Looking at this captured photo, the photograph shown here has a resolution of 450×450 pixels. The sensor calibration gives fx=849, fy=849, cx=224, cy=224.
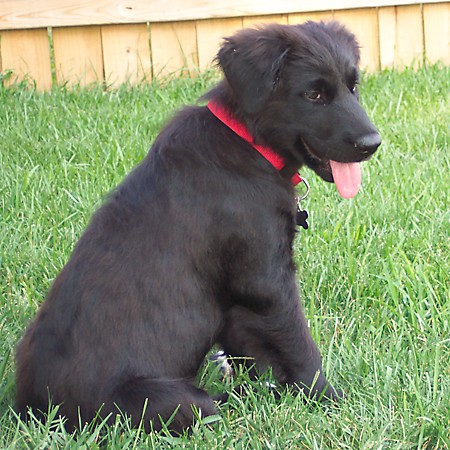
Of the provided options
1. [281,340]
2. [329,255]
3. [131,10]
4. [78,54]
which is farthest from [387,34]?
[281,340]

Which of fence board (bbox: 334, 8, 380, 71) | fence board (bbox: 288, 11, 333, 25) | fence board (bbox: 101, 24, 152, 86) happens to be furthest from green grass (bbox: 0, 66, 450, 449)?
fence board (bbox: 288, 11, 333, 25)

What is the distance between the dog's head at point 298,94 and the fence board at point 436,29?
3875 millimetres

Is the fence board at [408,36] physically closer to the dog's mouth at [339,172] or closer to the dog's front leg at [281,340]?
the dog's mouth at [339,172]

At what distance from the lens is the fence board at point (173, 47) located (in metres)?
5.75

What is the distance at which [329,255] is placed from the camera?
3.30 m

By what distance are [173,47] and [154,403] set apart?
156 inches

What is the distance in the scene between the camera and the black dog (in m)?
2.27

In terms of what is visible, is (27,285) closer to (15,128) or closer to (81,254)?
(81,254)

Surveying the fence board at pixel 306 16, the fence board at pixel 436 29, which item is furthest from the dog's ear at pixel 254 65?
the fence board at pixel 436 29

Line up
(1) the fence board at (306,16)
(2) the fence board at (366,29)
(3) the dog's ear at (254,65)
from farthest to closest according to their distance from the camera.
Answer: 1. (2) the fence board at (366,29)
2. (1) the fence board at (306,16)
3. (3) the dog's ear at (254,65)

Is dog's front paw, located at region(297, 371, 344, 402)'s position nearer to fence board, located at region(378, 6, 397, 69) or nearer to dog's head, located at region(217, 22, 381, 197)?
dog's head, located at region(217, 22, 381, 197)

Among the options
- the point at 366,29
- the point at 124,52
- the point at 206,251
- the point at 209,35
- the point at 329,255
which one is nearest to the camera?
the point at 206,251

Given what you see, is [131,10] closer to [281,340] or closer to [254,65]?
[254,65]

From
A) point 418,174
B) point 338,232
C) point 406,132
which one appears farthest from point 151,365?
point 406,132
